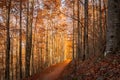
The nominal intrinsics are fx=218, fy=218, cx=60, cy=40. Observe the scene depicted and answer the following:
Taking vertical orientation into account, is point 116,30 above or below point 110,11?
below

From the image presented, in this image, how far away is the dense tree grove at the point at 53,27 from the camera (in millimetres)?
→ 9377

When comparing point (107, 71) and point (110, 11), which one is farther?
point (110, 11)

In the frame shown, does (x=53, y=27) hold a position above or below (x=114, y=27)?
above

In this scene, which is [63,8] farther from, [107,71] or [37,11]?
[107,71]

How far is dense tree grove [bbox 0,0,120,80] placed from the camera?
9377mm

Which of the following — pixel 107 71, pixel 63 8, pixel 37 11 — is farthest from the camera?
pixel 63 8

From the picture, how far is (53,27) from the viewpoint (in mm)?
38344

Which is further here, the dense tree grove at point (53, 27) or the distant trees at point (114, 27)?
the dense tree grove at point (53, 27)

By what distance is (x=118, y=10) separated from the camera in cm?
870

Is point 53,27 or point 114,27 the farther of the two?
point 53,27

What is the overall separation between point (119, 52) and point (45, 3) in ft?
63.5

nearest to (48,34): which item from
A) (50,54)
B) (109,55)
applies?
(50,54)

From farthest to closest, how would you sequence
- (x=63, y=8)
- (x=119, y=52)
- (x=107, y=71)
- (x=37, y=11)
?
(x=63, y=8) → (x=37, y=11) → (x=119, y=52) → (x=107, y=71)

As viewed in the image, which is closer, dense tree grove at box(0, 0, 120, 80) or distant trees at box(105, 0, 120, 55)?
distant trees at box(105, 0, 120, 55)
